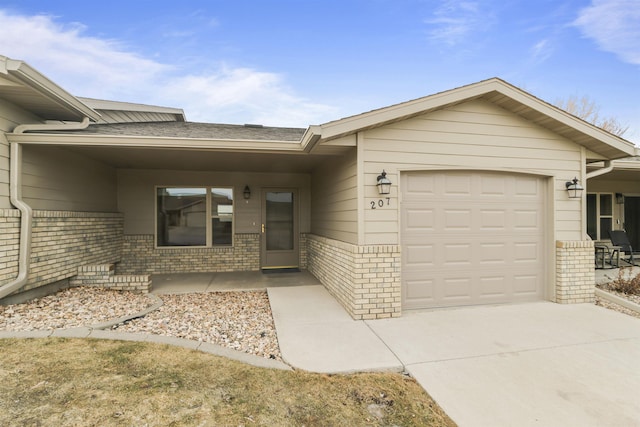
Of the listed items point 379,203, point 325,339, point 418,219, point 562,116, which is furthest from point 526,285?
point 325,339

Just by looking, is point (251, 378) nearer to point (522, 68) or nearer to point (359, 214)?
point (359, 214)

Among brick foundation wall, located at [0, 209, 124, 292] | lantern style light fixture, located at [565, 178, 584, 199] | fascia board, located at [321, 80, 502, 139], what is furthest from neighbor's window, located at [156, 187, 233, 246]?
lantern style light fixture, located at [565, 178, 584, 199]

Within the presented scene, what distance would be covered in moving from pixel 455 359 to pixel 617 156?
5126mm

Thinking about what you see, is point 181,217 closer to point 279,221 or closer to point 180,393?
point 279,221

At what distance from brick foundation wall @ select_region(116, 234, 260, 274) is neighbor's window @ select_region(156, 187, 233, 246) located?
0.21 metres

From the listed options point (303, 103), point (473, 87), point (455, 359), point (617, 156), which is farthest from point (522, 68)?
point (455, 359)

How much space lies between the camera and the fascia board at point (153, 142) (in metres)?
4.46

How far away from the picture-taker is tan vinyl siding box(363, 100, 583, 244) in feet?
14.4

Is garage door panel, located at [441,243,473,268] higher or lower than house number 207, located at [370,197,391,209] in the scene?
lower

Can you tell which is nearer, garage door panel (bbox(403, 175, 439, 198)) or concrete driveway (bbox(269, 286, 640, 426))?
concrete driveway (bbox(269, 286, 640, 426))

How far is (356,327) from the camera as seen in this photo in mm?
3922

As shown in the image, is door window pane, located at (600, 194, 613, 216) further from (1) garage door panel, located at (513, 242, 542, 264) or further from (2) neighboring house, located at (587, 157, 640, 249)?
(1) garage door panel, located at (513, 242, 542, 264)

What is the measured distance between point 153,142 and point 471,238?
17.5 feet

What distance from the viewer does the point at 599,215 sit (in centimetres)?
940
